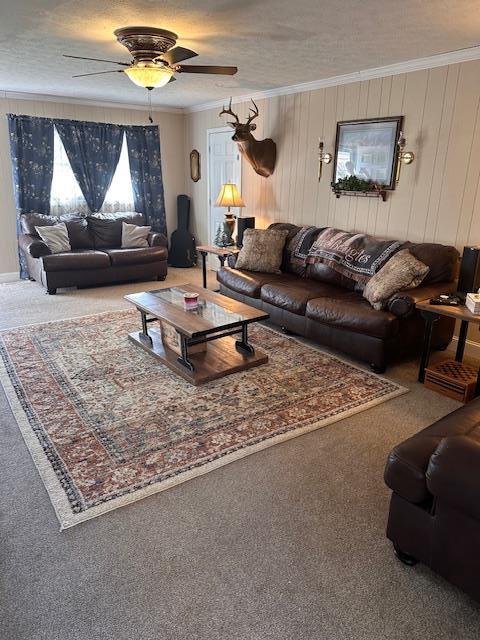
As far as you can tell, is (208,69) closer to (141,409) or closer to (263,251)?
(263,251)

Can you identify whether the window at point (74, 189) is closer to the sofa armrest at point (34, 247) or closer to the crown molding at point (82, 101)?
the crown molding at point (82, 101)

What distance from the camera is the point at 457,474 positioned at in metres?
1.48

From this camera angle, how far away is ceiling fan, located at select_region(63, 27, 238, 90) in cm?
295

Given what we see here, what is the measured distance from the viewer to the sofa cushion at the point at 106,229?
6.40 meters

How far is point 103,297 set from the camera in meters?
5.63

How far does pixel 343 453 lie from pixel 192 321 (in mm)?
1457

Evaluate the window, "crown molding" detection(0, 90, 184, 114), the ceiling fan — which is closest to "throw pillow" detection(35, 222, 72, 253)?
the window

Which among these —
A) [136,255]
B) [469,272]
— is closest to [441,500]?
[469,272]

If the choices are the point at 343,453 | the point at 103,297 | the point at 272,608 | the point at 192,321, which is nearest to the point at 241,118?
the point at 103,297

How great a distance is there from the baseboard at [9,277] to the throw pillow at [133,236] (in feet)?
5.07

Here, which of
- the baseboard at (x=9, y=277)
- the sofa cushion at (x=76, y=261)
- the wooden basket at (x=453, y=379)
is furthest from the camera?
the baseboard at (x=9, y=277)

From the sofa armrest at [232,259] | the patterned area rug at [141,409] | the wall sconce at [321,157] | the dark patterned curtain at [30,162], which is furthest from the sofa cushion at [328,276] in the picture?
the dark patterned curtain at [30,162]

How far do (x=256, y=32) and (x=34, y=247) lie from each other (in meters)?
3.83

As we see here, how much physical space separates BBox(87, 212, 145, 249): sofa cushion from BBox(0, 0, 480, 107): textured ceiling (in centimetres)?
213
